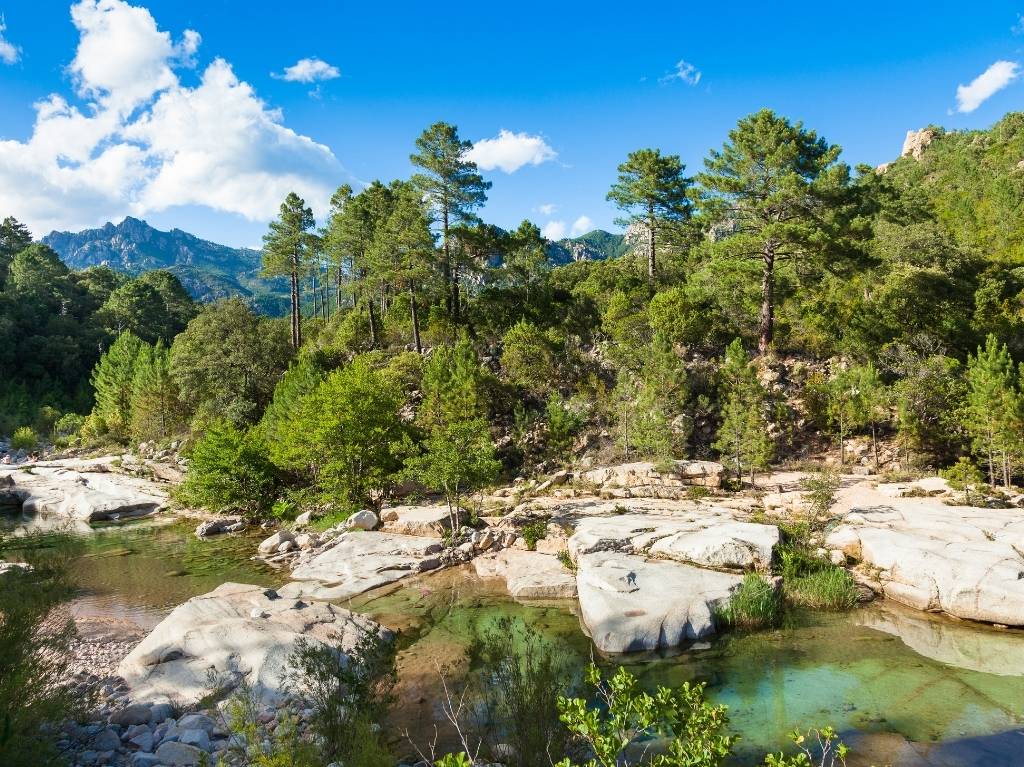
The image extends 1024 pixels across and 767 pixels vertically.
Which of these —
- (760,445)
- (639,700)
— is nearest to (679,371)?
(760,445)

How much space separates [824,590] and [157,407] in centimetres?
4716

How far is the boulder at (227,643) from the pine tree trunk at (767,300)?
2746 centimetres

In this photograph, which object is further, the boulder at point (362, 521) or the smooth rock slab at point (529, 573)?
the boulder at point (362, 521)

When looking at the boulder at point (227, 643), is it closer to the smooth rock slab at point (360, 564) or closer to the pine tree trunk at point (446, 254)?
the smooth rock slab at point (360, 564)

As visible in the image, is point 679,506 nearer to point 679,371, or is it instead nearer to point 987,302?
point 679,371

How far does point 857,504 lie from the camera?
21047mm

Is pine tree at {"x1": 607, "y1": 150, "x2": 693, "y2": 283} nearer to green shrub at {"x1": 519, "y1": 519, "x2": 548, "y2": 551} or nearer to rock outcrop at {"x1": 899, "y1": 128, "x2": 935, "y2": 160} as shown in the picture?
green shrub at {"x1": 519, "y1": 519, "x2": 548, "y2": 551}

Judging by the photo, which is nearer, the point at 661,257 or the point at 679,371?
the point at 679,371

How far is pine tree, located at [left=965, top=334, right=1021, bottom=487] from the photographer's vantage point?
21062 mm

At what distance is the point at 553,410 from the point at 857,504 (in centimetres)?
1493

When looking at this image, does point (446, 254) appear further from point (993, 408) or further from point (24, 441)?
point (24, 441)

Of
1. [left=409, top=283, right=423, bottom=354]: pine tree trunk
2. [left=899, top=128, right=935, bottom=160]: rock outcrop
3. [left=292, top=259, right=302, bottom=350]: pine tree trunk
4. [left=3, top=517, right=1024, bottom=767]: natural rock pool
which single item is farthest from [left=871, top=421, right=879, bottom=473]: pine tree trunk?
[left=899, top=128, right=935, bottom=160]: rock outcrop

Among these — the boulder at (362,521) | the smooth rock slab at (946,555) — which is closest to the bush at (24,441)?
the boulder at (362,521)

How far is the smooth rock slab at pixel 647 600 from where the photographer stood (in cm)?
1359
